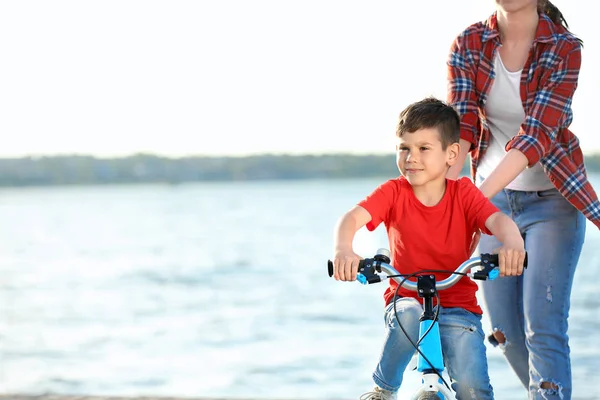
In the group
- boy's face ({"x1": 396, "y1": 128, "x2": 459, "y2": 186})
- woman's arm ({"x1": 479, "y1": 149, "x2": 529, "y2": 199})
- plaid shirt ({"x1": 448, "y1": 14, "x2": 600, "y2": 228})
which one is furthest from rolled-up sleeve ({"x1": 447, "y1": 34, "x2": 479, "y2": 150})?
boy's face ({"x1": 396, "y1": 128, "x2": 459, "y2": 186})

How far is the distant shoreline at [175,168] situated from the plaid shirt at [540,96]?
37.7 meters

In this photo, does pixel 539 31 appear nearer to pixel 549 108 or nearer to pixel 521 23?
pixel 521 23

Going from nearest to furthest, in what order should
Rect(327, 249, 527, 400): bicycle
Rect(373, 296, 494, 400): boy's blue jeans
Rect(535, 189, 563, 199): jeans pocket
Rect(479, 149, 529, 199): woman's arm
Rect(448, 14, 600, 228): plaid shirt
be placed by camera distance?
Rect(327, 249, 527, 400): bicycle, Rect(373, 296, 494, 400): boy's blue jeans, Rect(479, 149, 529, 199): woman's arm, Rect(448, 14, 600, 228): plaid shirt, Rect(535, 189, 563, 199): jeans pocket

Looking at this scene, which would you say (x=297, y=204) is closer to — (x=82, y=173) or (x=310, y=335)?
(x=82, y=173)

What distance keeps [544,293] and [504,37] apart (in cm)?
104

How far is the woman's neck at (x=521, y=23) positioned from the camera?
13.0ft

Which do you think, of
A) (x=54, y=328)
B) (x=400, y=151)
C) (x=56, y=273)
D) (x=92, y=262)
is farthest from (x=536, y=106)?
(x=92, y=262)

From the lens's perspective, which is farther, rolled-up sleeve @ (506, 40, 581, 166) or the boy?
rolled-up sleeve @ (506, 40, 581, 166)

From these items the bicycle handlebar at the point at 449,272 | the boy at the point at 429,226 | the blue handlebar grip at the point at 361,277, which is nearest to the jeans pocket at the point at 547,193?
the boy at the point at 429,226

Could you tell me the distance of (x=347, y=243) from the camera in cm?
322

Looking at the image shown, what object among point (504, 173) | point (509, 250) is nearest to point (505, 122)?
point (504, 173)

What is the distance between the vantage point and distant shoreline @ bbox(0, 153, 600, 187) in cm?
4559

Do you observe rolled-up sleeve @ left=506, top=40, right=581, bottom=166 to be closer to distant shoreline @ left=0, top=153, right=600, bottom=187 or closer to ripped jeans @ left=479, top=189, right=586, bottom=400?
ripped jeans @ left=479, top=189, right=586, bottom=400

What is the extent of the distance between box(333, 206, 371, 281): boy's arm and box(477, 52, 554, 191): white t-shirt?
92 cm
